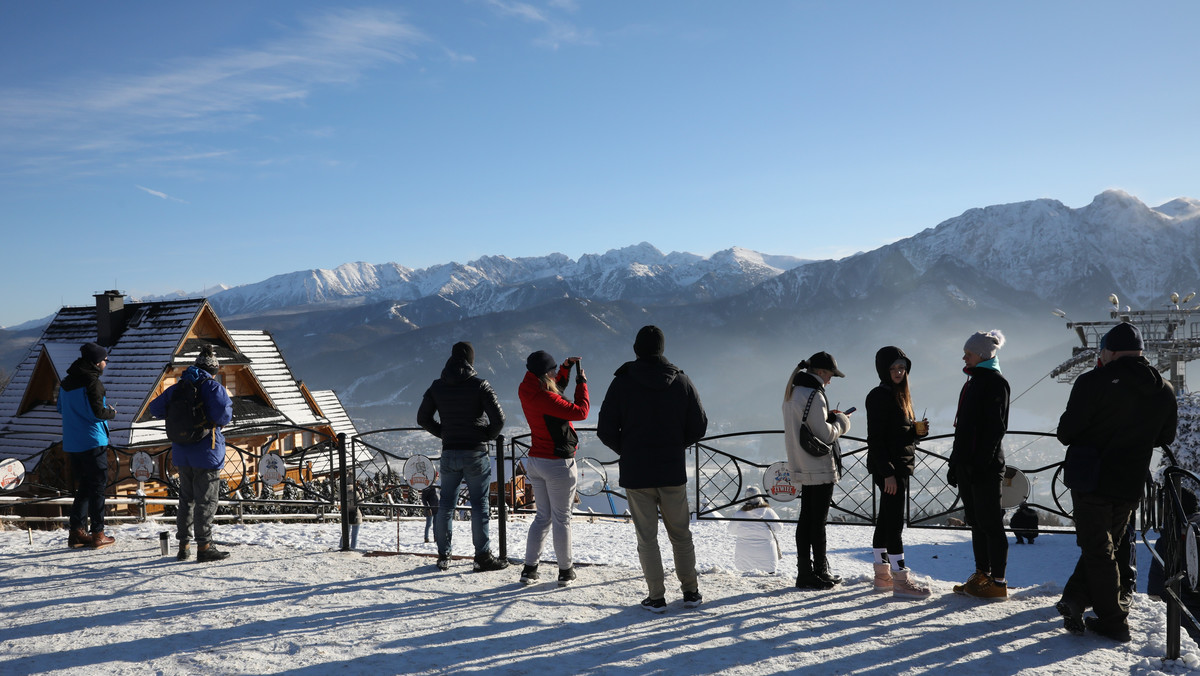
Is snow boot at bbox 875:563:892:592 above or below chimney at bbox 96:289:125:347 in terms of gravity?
below

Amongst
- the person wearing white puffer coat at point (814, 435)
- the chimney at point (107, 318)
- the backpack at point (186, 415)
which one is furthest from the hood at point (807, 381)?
the chimney at point (107, 318)

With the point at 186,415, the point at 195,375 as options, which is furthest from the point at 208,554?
the point at 195,375

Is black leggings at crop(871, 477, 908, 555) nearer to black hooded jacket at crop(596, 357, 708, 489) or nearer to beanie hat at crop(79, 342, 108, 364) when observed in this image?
black hooded jacket at crop(596, 357, 708, 489)

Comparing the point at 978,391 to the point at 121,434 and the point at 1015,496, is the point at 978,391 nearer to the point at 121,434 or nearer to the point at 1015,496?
the point at 1015,496

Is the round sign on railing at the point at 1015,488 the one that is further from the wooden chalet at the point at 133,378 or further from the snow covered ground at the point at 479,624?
the wooden chalet at the point at 133,378

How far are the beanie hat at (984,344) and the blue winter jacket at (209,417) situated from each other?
595cm

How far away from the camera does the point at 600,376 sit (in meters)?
186

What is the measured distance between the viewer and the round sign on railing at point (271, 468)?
8289 mm

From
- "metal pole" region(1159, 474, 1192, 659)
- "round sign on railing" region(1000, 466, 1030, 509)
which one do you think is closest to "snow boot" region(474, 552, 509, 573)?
"round sign on railing" region(1000, 466, 1030, 509)

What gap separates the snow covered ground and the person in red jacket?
1.03 ft

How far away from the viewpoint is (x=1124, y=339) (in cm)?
417

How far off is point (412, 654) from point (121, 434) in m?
20.2

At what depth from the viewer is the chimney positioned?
74.0 feet

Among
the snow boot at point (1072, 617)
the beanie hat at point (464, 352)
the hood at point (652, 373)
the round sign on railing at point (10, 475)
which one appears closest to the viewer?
the snow boot at point (1072, 617)
